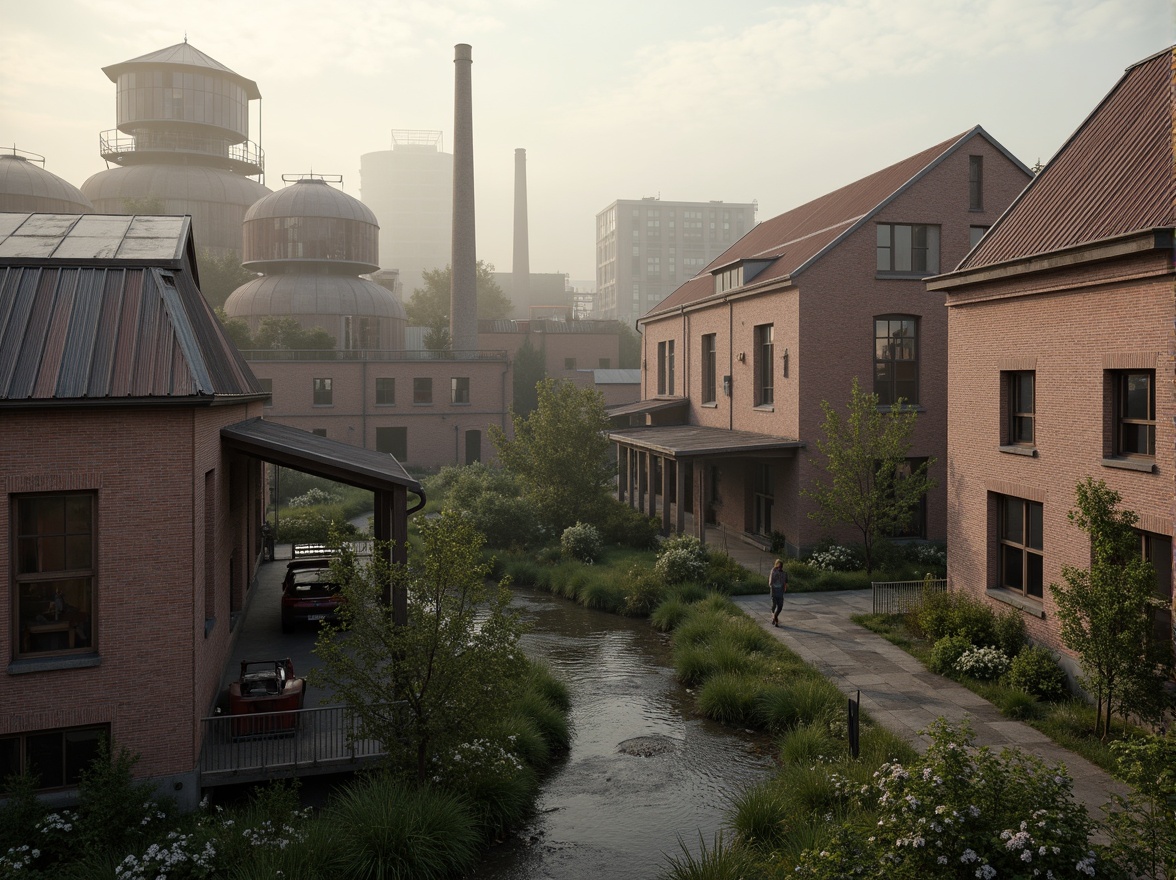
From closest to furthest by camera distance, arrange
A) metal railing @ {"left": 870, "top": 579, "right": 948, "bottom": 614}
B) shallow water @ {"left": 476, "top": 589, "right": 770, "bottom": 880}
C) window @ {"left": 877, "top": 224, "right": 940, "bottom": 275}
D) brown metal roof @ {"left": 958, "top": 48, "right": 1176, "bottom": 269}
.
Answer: shallow water @ {"left": 476, "top": 589, "right": 770, "bottom": 880}, brown metal roof @ {"left": 958, "top": 48, "right": 1176, "bottom": 269}, metal railing @ {"left": 870, "top": 579, "right": 948, "bottom": 614}, window @ {"left": 877, "top": 224, "right": 940, "bottom": 275}

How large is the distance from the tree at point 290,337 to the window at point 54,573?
43384 mm

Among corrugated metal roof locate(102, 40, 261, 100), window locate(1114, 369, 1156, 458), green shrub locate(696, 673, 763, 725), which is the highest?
corrugated metal roof locate(102, 40, 261, 100)

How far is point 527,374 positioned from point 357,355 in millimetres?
17626

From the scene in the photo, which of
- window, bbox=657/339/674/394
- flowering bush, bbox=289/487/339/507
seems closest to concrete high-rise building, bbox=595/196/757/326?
window, bbox=657/339/674/394

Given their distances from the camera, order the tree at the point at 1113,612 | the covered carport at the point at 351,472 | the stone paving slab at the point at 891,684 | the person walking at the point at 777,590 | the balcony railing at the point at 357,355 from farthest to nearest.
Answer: the balcony railing at the point at 357,355, the person walking at the point at 777,590, the covered carport at the point at 351,472, the stone paving slab at the point at 891,684, the tree at the point at 1113,612

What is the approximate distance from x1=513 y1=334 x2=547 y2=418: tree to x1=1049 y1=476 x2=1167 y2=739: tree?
5505cm

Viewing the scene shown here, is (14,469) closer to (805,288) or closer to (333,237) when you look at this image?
(805,288)

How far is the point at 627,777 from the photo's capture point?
13.9 m

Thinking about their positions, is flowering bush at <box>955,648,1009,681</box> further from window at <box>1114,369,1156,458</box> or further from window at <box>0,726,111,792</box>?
window at <box>0,726,111,792</box>

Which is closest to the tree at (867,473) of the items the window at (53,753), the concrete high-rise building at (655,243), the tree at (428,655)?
the tree at (428,655)

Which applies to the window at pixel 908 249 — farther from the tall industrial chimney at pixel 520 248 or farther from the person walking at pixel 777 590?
the tall industrial chimney at pixel 520 248

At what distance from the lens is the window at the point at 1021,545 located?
16.8m

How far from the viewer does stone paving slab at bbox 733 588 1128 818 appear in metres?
12.9

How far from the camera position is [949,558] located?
19.9 metres
